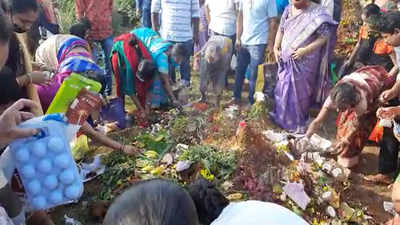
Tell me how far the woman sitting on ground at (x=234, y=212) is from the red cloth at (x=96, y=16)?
4.43m

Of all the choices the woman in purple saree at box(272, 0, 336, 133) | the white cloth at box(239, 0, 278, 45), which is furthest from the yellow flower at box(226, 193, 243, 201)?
the white cloth at box(239, 0, 278, 45)

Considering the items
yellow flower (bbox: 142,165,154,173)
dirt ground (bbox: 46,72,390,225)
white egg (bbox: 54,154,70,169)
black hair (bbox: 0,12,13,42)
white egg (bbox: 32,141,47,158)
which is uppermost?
black hair (bbox: 0,12,13,42)

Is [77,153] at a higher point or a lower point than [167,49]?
lower

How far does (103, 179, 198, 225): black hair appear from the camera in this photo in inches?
46.7

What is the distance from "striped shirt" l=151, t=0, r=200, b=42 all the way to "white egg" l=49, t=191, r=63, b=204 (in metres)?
3.75

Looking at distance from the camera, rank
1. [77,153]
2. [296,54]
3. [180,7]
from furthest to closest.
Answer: [180,7], [296,54], [77,153]

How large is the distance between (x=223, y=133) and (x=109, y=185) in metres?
1.25

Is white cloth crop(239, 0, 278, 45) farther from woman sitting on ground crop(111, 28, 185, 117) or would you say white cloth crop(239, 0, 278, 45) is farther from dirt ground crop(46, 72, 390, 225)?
dirt ground crop(46, 72, 390, 225)

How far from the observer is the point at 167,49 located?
488cm

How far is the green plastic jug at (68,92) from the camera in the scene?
8.43 feet

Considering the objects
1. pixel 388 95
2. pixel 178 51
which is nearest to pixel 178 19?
pixel 178 51

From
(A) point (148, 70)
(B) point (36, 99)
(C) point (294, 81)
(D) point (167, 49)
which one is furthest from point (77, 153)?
(C) point (294, 81)

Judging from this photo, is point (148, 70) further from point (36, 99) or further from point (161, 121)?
point (36, 99)

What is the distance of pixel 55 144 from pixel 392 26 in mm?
3075
